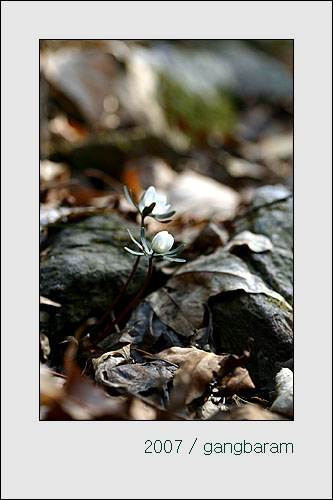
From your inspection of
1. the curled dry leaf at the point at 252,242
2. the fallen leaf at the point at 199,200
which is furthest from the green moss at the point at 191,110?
the curled dry leaf at the point at 252,242

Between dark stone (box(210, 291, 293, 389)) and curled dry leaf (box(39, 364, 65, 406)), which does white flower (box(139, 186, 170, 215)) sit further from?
curled dry leaf (box(39, 364, 65, 406))

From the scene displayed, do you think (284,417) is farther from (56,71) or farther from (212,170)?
(56,71)

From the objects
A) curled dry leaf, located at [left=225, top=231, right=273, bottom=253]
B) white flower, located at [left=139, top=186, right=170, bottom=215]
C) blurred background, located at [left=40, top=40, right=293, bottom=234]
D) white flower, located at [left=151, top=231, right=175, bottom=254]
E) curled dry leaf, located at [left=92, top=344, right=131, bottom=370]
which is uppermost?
blurred background, located at [left=40, top=40, right=293, bottom=234]

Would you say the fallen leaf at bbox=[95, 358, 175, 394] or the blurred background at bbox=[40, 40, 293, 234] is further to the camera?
the blurred background at bbox=[40, 40, 293, 234]

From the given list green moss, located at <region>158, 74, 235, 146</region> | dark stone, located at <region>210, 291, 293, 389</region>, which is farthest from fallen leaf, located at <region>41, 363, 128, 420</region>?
green moss, located at <region>158, 74, 235, 146</region>

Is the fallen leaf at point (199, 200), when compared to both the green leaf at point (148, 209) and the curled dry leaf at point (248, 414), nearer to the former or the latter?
the green leaf at point (148, 209)
